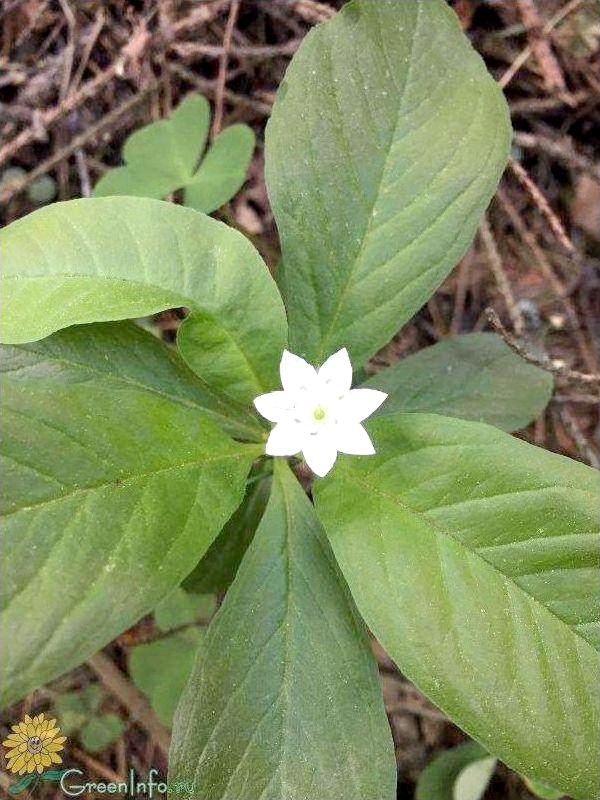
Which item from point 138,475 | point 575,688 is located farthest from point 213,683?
point 575,688

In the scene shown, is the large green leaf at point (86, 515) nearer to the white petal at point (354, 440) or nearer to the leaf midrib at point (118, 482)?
the leaf midrib at point (118, 482)

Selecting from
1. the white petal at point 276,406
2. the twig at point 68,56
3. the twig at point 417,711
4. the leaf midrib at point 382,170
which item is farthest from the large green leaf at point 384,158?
the twig at point 68,56

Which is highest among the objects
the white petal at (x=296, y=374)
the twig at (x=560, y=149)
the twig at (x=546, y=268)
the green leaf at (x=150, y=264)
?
the twig at (x=560, y=149)

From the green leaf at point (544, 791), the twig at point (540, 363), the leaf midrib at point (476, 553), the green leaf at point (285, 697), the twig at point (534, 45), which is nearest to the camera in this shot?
the leaf midrib at point (476, 553)

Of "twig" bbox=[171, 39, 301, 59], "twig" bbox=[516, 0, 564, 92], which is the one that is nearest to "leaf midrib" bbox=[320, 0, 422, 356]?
"twig" bbox=[171, 39, 301, 59]

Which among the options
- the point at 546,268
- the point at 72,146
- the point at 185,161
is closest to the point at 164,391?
the point at 185,161
